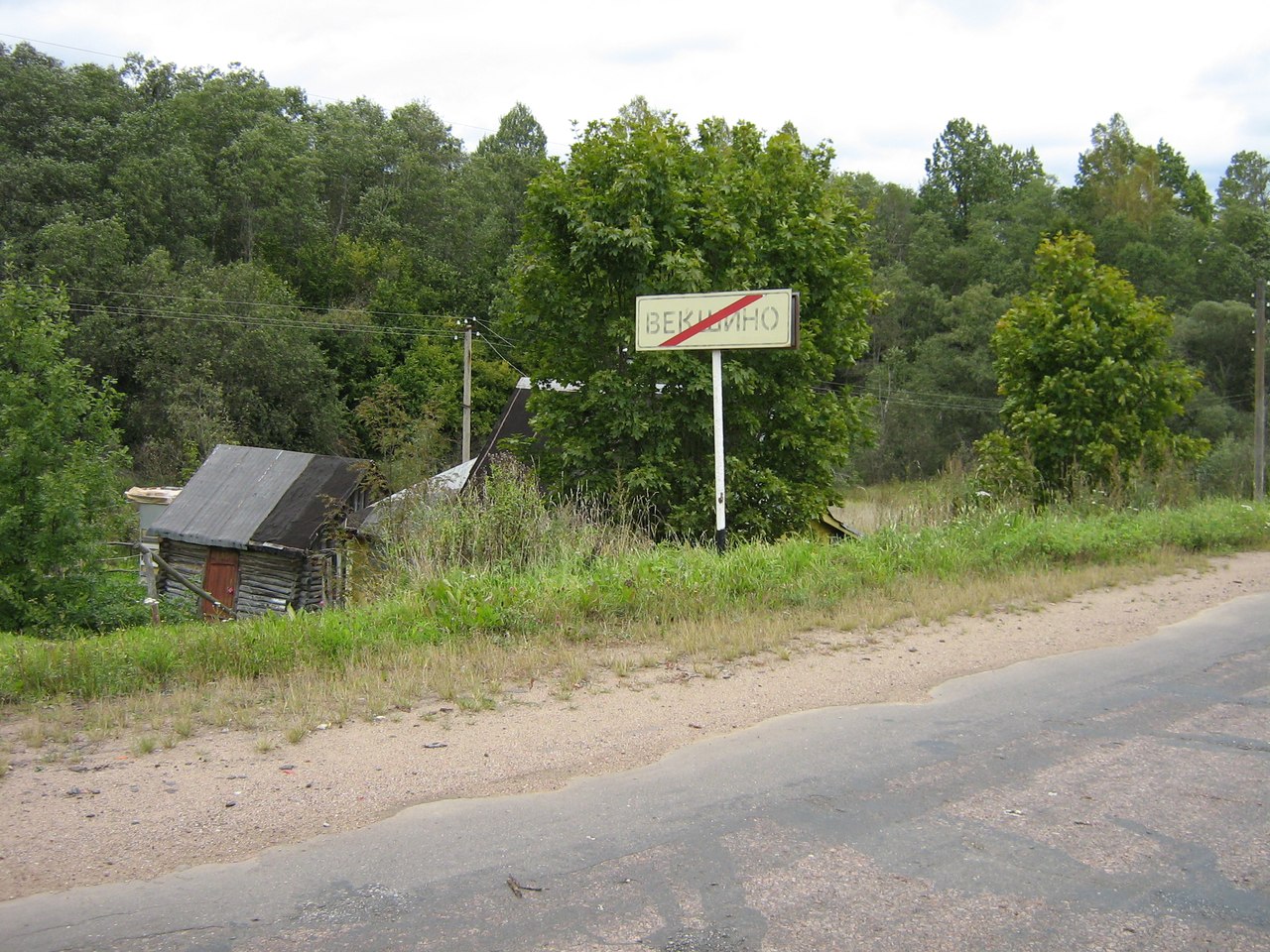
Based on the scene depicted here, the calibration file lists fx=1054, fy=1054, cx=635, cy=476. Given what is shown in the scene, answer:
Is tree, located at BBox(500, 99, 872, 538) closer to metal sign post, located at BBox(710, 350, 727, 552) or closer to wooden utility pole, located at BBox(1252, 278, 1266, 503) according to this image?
metal sign post, located at BBox(710, 350, 727, 552)

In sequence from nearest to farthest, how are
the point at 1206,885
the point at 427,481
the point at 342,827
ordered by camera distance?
the point at 1206,885
the point at 342,827
the point at 427,481

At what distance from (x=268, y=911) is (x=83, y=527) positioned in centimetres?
1812

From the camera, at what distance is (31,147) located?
4941 cm

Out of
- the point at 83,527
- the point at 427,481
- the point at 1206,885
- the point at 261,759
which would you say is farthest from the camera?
the point at 83,527

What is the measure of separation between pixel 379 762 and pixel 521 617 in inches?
101

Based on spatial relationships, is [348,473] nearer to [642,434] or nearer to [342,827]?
[642,434]

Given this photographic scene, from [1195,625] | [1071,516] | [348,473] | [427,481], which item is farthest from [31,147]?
[1195,625]

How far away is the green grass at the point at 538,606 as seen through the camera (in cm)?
648

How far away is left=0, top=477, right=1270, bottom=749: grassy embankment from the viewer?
6.09m

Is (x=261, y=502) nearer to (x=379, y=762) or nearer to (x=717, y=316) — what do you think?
(x=717, y=316)

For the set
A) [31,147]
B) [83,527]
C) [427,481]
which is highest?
[31,147]

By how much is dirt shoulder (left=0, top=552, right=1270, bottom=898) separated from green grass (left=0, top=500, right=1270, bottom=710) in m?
0.62

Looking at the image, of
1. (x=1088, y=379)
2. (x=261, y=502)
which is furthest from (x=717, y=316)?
(x=261, y=502)

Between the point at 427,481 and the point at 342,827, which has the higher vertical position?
the point at 427,481
